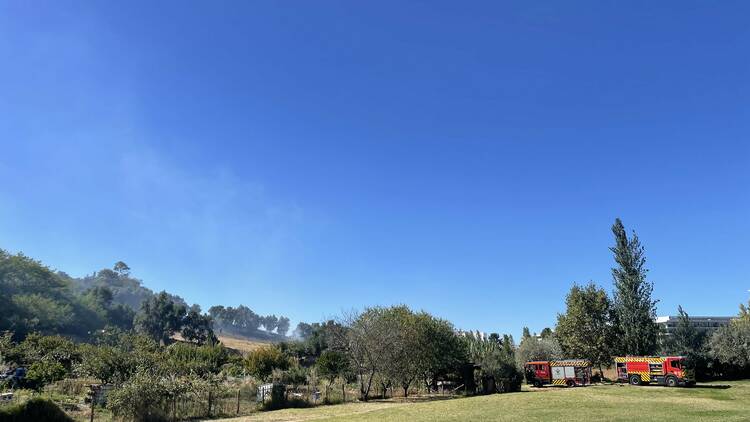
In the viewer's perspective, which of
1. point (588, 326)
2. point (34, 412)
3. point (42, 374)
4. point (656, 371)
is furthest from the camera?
point (588, 326)

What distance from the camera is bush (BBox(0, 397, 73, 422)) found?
16.1 metres

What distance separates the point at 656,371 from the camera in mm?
38625

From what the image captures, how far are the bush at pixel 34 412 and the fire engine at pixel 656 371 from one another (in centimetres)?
4133

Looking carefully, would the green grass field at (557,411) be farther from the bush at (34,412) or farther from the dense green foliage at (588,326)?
the dense green foliage at (588,326)

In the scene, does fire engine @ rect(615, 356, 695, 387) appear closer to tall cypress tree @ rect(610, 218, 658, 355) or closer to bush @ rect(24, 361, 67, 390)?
tall cypress tree @ rect(610, 218, 658, 355)

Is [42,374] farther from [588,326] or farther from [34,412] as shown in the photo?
[588,326]

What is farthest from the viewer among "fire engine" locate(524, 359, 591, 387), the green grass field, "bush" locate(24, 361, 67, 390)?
"fire engine" locate(524, 359, 591, 387)

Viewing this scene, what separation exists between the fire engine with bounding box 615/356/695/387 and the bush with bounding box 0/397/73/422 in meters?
41.3

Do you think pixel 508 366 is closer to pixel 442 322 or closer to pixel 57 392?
pixel 442 322

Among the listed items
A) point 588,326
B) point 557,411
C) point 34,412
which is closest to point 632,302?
point 588,326

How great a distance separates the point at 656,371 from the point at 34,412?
42.7m

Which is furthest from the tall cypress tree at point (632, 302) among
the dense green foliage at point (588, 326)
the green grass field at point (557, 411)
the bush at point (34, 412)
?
the bush at point (34, 412)

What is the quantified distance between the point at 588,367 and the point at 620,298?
12348mm

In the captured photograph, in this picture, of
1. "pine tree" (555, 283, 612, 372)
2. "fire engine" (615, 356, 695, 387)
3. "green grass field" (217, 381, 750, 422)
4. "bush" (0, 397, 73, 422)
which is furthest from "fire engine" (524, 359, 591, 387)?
"bush" (0, 397, 73, 422)
